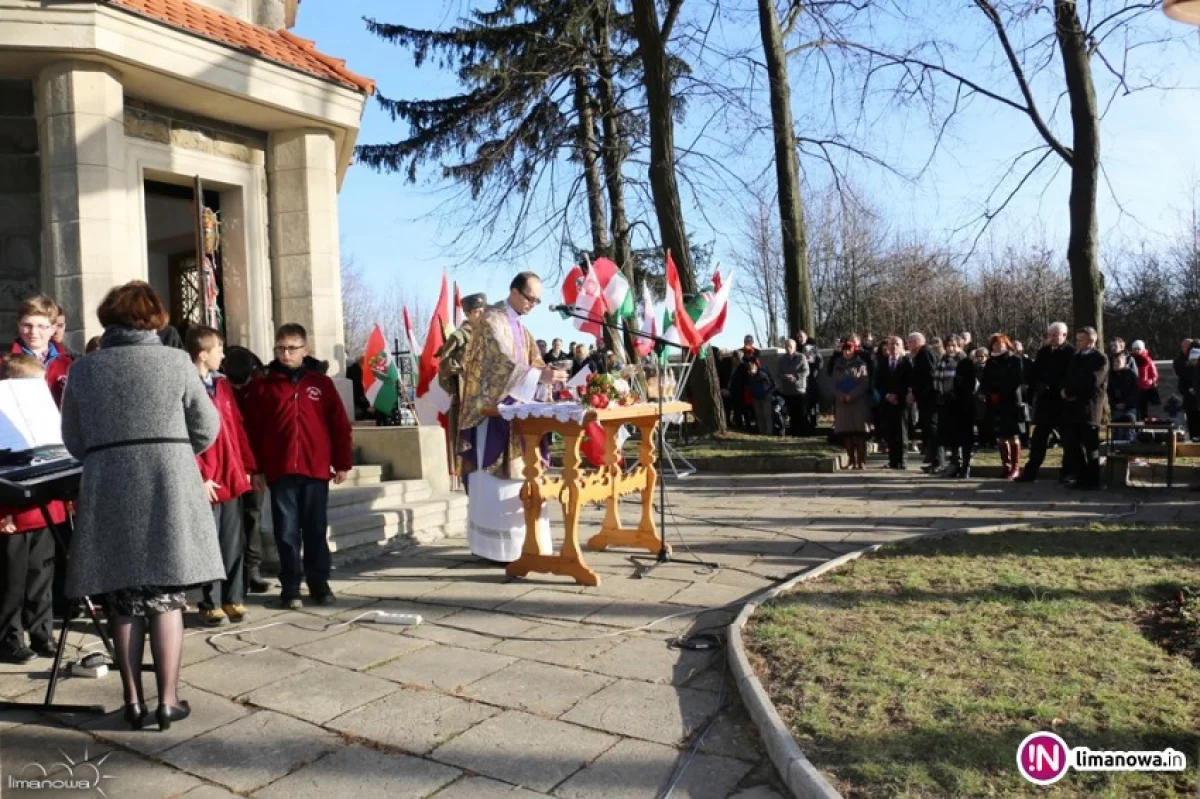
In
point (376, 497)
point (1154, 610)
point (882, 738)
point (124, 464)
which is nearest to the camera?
point (882, 738)

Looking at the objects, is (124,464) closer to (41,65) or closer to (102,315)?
(102,315)

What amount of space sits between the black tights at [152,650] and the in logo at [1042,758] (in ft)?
10.3

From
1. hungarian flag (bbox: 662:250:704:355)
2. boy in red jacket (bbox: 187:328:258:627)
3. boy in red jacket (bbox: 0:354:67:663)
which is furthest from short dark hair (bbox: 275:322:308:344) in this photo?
hungarian flag (bbox: 662:250:704:355)

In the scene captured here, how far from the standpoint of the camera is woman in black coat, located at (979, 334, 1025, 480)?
1069 cm

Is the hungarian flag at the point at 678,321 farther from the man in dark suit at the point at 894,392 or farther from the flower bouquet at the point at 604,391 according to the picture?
the man in dark suit at the point at 894,392

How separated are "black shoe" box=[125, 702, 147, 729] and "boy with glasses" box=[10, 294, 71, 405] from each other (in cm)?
197

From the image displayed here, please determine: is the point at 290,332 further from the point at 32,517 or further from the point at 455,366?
the point at 32,517

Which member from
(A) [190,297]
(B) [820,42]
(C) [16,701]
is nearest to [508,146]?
(B) [820,42]

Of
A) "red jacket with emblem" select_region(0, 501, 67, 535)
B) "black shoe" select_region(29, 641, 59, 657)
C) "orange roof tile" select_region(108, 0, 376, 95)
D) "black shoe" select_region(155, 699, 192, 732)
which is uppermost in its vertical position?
"orange roof tile" select_region(108, 0, 376, 95)

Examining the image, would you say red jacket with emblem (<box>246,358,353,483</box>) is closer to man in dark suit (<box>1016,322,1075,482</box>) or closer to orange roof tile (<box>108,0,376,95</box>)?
orange roof tile (<box>108,0,376,95</box>)

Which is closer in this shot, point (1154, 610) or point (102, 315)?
point (102, 315)

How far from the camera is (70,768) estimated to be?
3.36m

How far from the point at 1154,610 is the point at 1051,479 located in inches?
246

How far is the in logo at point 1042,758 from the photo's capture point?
303 cm
